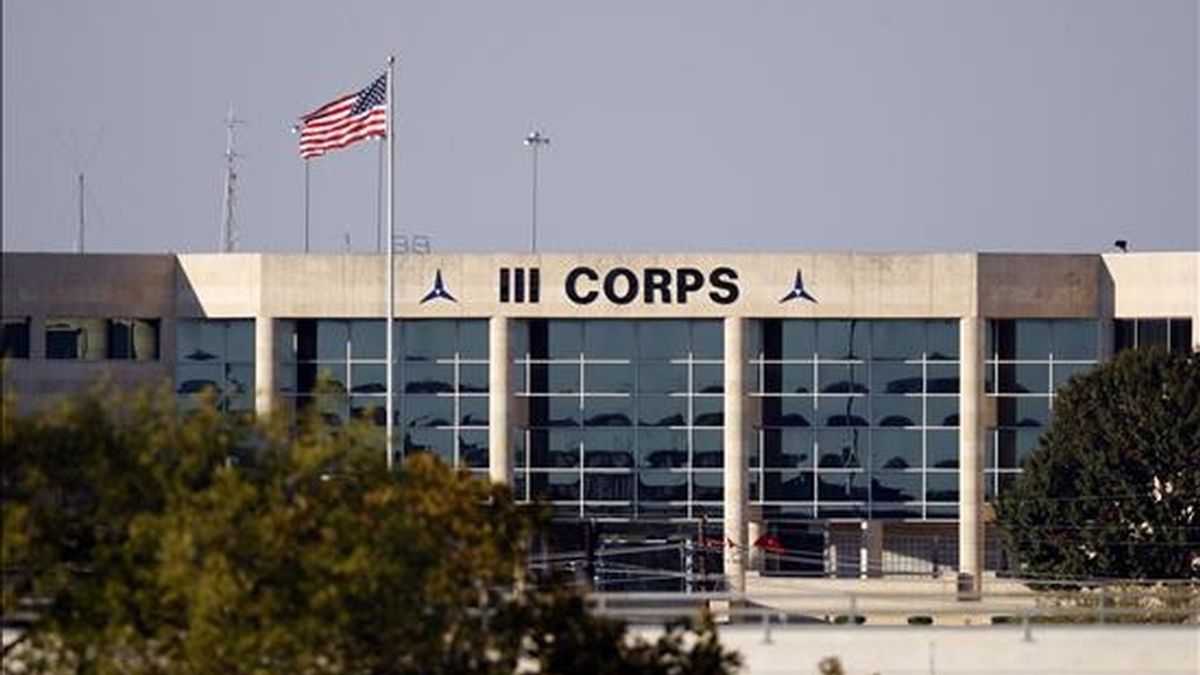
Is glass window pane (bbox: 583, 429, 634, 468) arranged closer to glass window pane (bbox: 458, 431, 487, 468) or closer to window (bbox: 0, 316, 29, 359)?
glass window pane (bbox: 458, 431, 487, 468)

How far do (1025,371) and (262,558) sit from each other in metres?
71.4

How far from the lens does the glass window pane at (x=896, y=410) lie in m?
105

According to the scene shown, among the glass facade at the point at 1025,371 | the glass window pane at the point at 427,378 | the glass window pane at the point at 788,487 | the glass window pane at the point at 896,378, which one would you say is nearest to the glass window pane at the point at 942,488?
the glass facade at the point at 1025,371

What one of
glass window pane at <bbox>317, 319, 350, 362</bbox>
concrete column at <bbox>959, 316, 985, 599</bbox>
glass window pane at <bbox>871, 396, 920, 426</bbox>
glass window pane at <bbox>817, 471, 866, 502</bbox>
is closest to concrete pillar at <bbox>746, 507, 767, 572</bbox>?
glass window pane at <bbox>817, 471, 866, 502</bbox>

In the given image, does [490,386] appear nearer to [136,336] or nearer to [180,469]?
[136,336]

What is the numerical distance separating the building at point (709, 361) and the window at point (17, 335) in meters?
0.13

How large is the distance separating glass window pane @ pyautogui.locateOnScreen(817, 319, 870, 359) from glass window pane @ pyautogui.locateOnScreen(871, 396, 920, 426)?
1.47 m

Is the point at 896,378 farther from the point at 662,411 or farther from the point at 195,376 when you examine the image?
the point at 195,376

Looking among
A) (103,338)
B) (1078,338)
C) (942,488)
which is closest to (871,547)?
(942,488)

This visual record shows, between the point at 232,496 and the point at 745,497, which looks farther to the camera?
the point at 745,497

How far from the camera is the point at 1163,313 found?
4149 inches

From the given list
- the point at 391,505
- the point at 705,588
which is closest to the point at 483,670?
the point at 391,505

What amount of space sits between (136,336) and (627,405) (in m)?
14.1

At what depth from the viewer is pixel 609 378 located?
4151 inches
